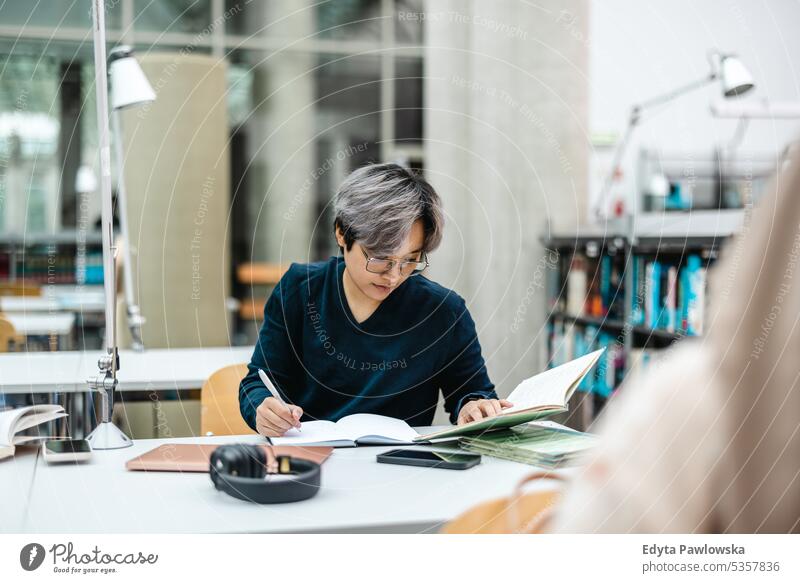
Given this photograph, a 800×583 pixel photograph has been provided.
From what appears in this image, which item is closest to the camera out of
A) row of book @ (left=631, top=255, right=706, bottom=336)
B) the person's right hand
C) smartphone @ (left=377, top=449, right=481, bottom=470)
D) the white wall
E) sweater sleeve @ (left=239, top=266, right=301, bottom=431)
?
smartphone @ (left=377, top=449, right=481, bottom=470)

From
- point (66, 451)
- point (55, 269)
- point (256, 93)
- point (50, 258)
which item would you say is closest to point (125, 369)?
point (66, 451)

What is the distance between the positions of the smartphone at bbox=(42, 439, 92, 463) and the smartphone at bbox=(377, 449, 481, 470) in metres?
0.46

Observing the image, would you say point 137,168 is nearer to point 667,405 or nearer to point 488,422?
point 488,422

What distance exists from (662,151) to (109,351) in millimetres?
5524

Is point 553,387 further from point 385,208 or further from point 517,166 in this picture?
point 517,166

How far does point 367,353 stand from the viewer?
1618mm

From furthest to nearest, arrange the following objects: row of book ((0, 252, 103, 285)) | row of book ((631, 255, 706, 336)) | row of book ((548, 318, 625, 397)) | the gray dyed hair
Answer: row of book ((0, 252, 103, 285))
row of book ((548, 318, 625, 397))
row of book ((631, 255, 706, 336))
the gray dyed hair

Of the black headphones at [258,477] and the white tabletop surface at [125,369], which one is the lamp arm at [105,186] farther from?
the white tabletop surface at [125,369]

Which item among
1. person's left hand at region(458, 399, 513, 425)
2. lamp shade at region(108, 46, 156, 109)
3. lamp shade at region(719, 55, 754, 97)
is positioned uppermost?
lamp shade at region(719, 55, 754, 97)

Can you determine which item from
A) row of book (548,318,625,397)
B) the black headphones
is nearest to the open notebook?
the black headphones

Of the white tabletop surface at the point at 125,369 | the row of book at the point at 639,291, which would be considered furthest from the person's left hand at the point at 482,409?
the row of book at the point at 639,291

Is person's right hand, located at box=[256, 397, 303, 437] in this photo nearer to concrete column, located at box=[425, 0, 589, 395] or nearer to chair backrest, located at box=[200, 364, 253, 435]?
chair backrest, located at box=[200, 364, 253, 435]

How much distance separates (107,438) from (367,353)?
531mm

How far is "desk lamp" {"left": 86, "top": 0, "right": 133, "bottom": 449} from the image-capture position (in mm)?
1321
